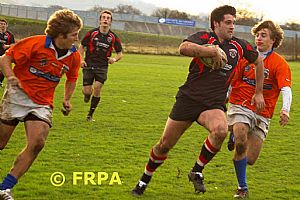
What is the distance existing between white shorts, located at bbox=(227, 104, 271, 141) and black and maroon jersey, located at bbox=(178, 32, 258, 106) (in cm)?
60

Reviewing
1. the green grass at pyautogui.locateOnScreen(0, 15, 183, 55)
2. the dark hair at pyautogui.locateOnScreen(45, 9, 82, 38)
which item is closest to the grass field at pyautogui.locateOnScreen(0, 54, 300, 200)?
the dark hair at pyautogui.locateOnScreen(45, 9, 82, 38)

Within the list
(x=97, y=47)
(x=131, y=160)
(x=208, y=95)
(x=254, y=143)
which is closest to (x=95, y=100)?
(x=97, y=47)

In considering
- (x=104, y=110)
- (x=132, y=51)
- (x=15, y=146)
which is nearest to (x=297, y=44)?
(x=132, y=51)

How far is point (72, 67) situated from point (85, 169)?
1.76m

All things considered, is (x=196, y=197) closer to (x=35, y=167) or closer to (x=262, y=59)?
(x=262, y=59)

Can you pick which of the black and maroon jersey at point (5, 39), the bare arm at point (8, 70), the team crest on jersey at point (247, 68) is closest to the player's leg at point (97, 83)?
the black and maroon jersey at point (5, 39)

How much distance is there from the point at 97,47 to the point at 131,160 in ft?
15.8

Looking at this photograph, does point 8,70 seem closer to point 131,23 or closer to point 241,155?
point 241,155

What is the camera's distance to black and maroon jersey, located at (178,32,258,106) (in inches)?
255

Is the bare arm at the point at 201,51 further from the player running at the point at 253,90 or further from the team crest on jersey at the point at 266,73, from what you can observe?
the team crest on jersey at the point at 266,73

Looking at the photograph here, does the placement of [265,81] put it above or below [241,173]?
above

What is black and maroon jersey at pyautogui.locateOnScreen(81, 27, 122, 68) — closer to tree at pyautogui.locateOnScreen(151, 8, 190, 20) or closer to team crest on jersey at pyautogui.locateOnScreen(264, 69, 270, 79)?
team crest on jersey at pyautogui.locateOnScreen(264, 69, 270, 79)

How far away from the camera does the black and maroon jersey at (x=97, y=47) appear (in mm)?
12781

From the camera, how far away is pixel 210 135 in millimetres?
6469
